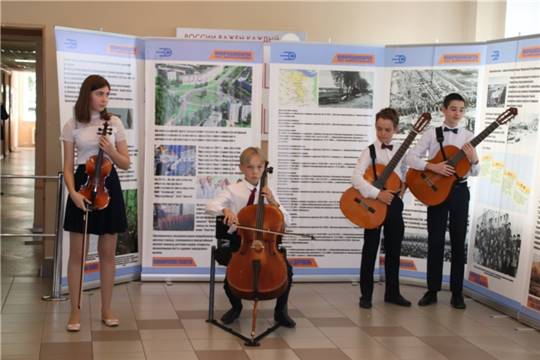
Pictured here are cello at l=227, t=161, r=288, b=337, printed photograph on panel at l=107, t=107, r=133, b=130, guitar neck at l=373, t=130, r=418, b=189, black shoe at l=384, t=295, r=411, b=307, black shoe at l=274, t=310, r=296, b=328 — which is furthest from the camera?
printed photograph on panel at l=107, t=107, r=133, b=130

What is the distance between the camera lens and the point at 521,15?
22.2 feet

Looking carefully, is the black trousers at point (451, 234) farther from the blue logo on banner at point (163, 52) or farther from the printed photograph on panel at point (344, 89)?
the blue logo on banner at point (163, 52)

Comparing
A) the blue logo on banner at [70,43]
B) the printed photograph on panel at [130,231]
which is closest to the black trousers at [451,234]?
the printed photograph on panel at [130,231]

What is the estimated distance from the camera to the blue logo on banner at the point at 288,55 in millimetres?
6289

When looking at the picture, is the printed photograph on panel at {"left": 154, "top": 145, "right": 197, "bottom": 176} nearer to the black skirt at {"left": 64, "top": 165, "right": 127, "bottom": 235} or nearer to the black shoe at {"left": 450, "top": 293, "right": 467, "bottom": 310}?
the black skirt at {"left": 64, "top": 165, "right": 127, "bottom": 235}

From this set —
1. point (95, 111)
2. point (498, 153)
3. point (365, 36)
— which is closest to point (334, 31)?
point (365, 36)

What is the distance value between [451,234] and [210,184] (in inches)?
80.2

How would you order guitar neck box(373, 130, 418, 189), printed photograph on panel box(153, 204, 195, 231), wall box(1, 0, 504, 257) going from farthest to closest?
wall box(1, 0, 504, 257) < printed photograph on panel box(153, 204, 195, 231) < guitar neck box(373, 130, 418, 189)

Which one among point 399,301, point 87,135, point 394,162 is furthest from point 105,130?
point 399,301

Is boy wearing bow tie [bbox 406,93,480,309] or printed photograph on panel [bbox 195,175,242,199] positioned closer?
boy wearing bow tie [bbox 406,93,480,309]

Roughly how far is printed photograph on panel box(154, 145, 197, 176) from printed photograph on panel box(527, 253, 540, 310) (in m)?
2.80

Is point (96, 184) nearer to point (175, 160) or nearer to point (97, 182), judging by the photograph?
point (97, 182)

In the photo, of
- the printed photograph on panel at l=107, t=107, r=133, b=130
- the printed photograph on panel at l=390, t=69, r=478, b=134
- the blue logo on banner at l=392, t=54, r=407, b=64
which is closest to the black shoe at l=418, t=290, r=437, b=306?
the printed photograph on panel at l=390, t=69, r=478, b=134

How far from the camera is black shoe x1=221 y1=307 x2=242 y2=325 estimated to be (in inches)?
199
